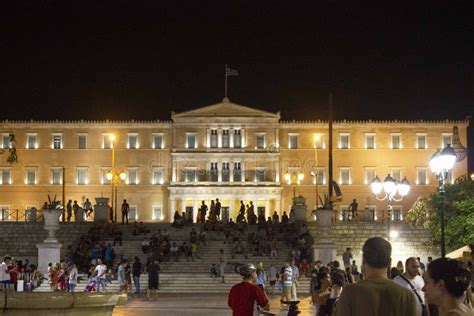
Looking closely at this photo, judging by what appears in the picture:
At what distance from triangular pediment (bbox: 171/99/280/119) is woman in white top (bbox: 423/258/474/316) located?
7046 centimetres

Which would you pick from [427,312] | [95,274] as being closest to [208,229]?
[95,274]

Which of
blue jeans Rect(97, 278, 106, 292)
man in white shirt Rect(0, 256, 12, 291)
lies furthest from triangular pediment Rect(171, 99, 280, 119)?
man in white shirt Rect(0, 256, 12, 291)

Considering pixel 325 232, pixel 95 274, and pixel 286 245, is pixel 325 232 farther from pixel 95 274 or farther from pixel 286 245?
pixel 95 274

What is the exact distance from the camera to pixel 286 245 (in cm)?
3975

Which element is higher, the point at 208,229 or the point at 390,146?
the point at 390,146

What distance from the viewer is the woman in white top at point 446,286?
5898mm

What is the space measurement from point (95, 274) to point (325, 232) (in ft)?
32.7

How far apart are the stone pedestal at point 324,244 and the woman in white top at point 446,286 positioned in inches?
1130

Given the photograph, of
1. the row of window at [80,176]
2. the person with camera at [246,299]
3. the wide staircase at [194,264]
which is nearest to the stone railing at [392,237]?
the wide staircase at [194,264]

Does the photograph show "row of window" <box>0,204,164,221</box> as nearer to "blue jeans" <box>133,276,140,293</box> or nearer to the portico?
the portico

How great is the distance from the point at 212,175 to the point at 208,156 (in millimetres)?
1627

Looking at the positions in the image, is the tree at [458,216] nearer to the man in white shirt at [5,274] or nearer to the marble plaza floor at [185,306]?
the marble plaza floor at [185,306]

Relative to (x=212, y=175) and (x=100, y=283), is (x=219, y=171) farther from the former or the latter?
(x=100, y=283)

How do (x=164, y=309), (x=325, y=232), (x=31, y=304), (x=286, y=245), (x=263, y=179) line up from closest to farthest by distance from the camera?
(x=31, y=304), (x=164, y=309), (x=325, y=232), (x=286, y=245), (x=263, y=179)
